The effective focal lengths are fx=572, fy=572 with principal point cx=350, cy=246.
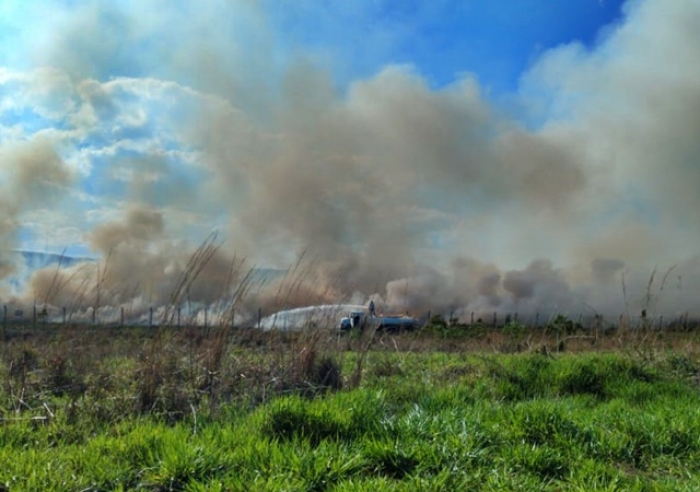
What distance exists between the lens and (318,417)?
15.2 feet

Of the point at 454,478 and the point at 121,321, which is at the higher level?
the point at 121,321

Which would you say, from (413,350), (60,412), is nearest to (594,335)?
(413,350)

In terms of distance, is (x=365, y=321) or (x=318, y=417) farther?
(x=365, y=321)

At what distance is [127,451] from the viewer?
13.0 feet

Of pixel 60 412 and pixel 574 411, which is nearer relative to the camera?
pixel 60 412

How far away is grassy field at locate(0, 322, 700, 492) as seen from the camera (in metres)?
3.71

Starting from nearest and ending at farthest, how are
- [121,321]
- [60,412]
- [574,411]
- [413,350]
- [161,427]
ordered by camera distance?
1. [161,427]
2. [60,412]
3. [574,411]
4. [121,321]
5. [413,350]

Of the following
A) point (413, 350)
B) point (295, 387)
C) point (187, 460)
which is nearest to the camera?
point (187, 460)

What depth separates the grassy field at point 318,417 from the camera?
12.2ft

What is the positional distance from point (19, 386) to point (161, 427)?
234cm

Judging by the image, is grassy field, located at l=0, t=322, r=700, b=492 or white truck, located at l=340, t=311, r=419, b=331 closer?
grassy field, located at l=0, t=322, r=700, b=492

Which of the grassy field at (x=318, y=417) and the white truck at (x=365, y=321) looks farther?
the white truck at (x=365, y=321)

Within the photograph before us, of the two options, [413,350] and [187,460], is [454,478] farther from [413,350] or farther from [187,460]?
[413,350]

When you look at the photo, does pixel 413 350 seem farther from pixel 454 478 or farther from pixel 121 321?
pixel 454 478
